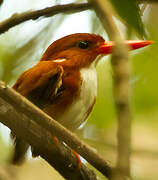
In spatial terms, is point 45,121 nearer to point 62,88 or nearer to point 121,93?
point 121,93

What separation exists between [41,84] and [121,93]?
1.42 meters

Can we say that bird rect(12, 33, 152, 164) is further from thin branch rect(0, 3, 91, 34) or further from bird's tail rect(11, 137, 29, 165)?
thin branch rect(0, 3, 91, 34)

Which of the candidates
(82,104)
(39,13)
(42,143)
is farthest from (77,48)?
(42,143)

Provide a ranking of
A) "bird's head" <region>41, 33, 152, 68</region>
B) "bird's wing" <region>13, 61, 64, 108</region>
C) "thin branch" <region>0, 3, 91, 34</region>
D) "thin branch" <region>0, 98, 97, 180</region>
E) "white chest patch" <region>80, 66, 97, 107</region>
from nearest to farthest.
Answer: "thin branch" <region>0, 98, 97, 180</region> < "thin branch" <region>0, 3, 91, 34</region> < "bird's wing" <region>13, 61, 64, 108</region> < "white chest patch" <region>80, 66, 97, 107</region> < "bird's head" <region>41, 33, 152, 68</region>

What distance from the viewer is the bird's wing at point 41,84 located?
231 centimetres

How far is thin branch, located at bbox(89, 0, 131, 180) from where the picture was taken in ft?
2.83

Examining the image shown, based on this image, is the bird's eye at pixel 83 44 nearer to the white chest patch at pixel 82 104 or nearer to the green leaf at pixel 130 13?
the white chest patch at pixel 82 104

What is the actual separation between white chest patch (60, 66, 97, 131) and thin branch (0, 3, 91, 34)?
53cm

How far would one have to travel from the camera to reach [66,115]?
7.86 feet

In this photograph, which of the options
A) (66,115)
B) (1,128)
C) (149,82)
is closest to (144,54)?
(149,82)

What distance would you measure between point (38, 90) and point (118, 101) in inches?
55.2

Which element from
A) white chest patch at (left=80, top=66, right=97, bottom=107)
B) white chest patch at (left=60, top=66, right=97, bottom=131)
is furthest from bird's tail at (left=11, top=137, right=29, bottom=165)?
white chest patch at (left=80, top=66, right=97, bottom=107)

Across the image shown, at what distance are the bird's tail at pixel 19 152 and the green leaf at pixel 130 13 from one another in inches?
49.4

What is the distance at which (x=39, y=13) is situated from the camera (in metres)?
2.10
